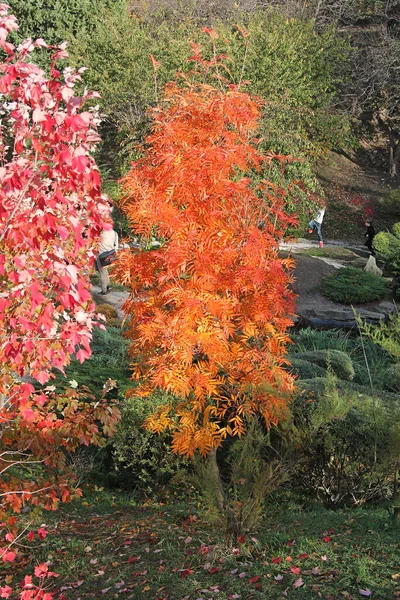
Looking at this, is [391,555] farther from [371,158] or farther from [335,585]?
[371,158]

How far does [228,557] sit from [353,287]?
38.8 feet

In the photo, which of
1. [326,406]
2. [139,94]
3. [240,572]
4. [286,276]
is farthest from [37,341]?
[139,94]

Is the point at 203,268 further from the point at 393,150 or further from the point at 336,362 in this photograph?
the point at 393,150

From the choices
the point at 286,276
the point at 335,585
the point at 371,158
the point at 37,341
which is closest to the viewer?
the point at 37,341

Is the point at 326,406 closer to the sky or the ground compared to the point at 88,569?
closer to the sky

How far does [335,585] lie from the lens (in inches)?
177

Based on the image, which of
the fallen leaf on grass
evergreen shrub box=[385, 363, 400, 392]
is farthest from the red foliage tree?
evergreen shrub box=[385, 363, 400, 392]

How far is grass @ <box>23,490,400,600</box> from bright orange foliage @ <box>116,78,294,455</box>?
84 cm

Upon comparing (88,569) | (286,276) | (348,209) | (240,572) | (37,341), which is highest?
(37,341)

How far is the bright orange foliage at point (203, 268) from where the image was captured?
18.8 ft

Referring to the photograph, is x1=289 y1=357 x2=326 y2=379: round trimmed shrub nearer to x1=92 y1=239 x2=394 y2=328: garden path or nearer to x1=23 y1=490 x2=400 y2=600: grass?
x1=23 y1=490 x2=400 y2=600: grass

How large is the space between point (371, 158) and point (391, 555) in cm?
2900

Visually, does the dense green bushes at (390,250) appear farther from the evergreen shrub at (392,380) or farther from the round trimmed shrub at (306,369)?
the round trimmed shrub at (306,369)

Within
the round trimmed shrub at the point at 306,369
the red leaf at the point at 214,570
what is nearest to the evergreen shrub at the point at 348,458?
the round trimmed shrub at the point at 306,369
